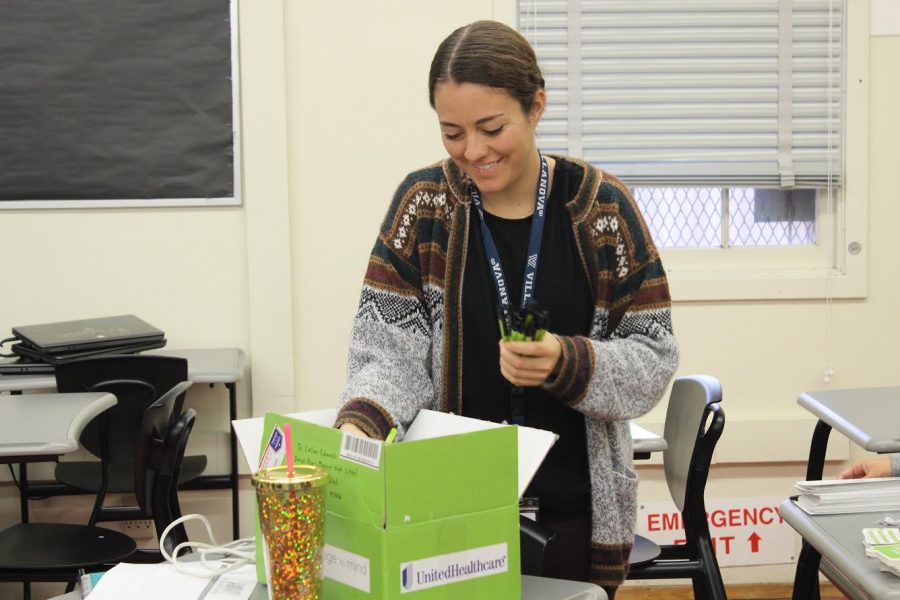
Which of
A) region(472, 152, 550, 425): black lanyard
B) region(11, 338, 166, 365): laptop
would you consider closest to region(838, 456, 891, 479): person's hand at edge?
region(472, 152, 550, 425): black lanyard

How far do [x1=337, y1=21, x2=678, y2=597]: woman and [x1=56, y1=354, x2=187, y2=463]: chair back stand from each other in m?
1.60

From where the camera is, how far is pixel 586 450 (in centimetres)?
156

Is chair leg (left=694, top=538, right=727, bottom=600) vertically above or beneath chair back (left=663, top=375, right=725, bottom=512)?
beneath

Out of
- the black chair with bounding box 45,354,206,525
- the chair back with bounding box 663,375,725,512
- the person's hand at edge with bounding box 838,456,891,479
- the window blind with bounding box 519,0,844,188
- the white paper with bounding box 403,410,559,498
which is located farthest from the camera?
the window blind with bounding box 519,0,844,188

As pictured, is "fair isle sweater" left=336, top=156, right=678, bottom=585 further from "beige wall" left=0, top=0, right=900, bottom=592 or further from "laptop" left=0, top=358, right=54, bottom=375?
"beige wall" left=0, top=0, right=900, bottom=592

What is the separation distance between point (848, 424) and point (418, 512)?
1579 mm

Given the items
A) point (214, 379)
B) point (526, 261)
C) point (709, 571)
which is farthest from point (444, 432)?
point (214, 379)

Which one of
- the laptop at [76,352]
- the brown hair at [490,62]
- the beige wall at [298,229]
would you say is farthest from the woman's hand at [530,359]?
the beige wall at [298,229]

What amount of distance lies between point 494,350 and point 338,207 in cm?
216

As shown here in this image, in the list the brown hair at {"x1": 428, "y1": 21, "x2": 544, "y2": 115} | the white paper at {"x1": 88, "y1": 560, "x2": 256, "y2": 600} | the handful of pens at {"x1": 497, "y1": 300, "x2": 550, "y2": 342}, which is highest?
the brown hair at {"x1": 428, "y1": 21, "x2": 544, "y2": 115}

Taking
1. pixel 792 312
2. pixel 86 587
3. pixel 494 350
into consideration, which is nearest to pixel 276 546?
pixel 86 587

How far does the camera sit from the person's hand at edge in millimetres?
2082

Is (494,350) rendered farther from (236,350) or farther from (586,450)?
(236,350)

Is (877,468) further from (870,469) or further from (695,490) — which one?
(695,490)
